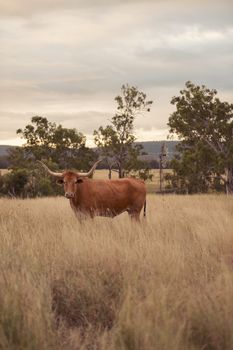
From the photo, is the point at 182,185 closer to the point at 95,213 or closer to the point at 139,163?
the point at 139,163

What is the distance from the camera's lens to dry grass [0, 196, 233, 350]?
13.1 feet

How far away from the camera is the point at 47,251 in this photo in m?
6.91

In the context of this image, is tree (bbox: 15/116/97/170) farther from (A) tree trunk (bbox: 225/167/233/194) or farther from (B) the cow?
(B) the cow

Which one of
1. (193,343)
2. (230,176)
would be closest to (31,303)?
(193,343)

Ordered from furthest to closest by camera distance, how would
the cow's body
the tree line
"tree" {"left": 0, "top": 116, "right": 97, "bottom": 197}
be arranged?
"tree" {"left": 0, "top": 116, "right": 97, "bottom": 197}, the tree line, the cow's body

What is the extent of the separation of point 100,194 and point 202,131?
2726cm

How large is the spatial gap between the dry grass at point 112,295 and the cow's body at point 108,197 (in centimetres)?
329

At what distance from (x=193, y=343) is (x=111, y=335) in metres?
0.67

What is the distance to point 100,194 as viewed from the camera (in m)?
11.8

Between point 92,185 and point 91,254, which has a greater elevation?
point 92,185

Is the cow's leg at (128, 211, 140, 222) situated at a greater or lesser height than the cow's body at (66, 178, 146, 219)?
lesser

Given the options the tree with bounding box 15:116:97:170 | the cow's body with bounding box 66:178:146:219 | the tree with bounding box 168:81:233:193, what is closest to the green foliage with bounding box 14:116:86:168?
the tree with bounding box 15:116:97:170

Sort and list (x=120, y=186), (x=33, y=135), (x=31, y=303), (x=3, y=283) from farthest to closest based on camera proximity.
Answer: (x=33, y=135) < (x=120, y=186) < (x=3, y=283) < (x=31, y=303)

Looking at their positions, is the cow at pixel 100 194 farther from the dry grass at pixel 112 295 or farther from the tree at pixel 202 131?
the tree at pixel 202 131
